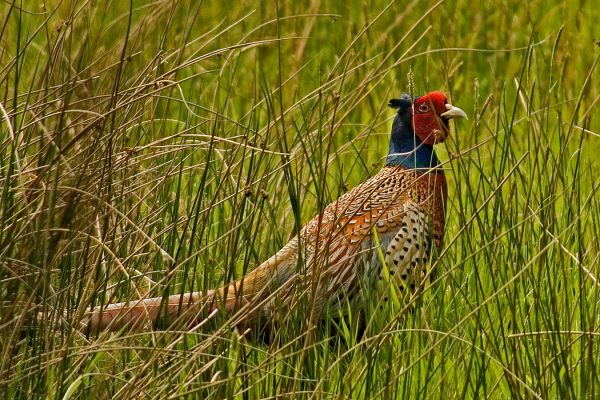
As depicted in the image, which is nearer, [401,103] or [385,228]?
[385,228]

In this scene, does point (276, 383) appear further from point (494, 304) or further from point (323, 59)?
point (323, 59)

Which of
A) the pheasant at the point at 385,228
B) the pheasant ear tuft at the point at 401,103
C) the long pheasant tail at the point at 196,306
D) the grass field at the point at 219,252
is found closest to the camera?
the grass field at the point at 219,252

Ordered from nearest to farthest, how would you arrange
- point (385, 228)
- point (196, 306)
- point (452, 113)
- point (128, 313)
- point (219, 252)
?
1. point (128, 313)
2. point (196, 306)
3. point (219, 252)
4. point (385, 228)
5. point (452, 113)

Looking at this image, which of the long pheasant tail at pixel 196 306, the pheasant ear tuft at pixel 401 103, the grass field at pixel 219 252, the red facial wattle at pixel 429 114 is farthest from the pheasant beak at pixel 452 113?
the long pheasant tail at pixel 196 306

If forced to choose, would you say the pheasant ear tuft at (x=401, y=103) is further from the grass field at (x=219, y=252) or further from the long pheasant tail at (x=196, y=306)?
the long pheasant tail at (x=196, y=306)

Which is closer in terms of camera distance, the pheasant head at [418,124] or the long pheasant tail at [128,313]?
the long pheasant tail at [128,313]

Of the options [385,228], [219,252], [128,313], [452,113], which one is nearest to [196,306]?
[128,313]

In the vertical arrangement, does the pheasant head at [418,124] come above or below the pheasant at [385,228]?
above

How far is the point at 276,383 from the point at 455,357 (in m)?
0.51

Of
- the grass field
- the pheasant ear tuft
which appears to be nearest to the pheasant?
the pheasant ear tuft

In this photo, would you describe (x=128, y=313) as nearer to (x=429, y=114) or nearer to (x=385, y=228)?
(x=385, y=228)

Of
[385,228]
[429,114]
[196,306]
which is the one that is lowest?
[385,228]

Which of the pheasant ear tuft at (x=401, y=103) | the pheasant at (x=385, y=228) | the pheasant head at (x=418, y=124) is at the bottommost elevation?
the pheasant at (x=385, y=228)

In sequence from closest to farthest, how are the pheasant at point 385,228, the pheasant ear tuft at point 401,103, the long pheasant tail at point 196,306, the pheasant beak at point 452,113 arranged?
the long pheasant tail at point 196,306 < the pheasant at point 385,228 < the pheasant beak at point 452,113 < the pheasant ear tuft at point 401,103
